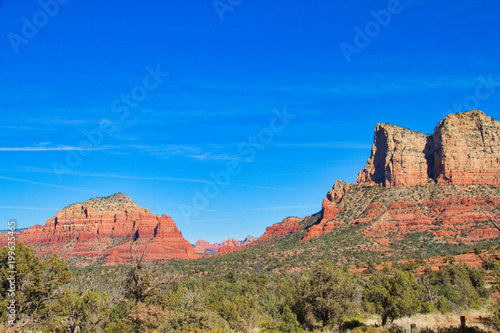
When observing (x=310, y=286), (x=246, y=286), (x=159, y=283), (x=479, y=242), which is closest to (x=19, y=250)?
(x=159, y=283)

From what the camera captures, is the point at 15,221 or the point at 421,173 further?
the point at 421,173

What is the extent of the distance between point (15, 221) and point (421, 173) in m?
132

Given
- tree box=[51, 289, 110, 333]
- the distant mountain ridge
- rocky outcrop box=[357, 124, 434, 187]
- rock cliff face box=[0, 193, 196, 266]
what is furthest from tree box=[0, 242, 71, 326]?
rock cliff face box=[0, 193, 196, 266]

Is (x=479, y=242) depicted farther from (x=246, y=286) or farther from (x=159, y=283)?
(x=159, y=283)

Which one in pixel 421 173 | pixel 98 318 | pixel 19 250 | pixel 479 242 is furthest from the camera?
pixel 421 173

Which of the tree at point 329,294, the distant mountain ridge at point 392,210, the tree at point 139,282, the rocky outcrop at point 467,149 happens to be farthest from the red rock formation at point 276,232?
the tree at point 139,282

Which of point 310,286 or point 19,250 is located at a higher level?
point 19,250

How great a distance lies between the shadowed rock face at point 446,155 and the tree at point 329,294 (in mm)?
107239

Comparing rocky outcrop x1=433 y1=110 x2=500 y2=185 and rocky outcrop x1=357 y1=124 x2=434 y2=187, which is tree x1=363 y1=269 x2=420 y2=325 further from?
rocky outcrop x1=433 y1=110 x2=500 y2=185

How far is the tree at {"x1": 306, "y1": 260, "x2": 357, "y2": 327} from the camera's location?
96.3 feet

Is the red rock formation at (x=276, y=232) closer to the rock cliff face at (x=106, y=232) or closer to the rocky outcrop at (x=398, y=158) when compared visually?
the rock cliff face at (x=106, y=232)

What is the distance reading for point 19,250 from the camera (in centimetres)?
2495

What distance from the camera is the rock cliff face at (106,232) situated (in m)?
153

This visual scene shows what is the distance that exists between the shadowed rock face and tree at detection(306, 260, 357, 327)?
352ft
